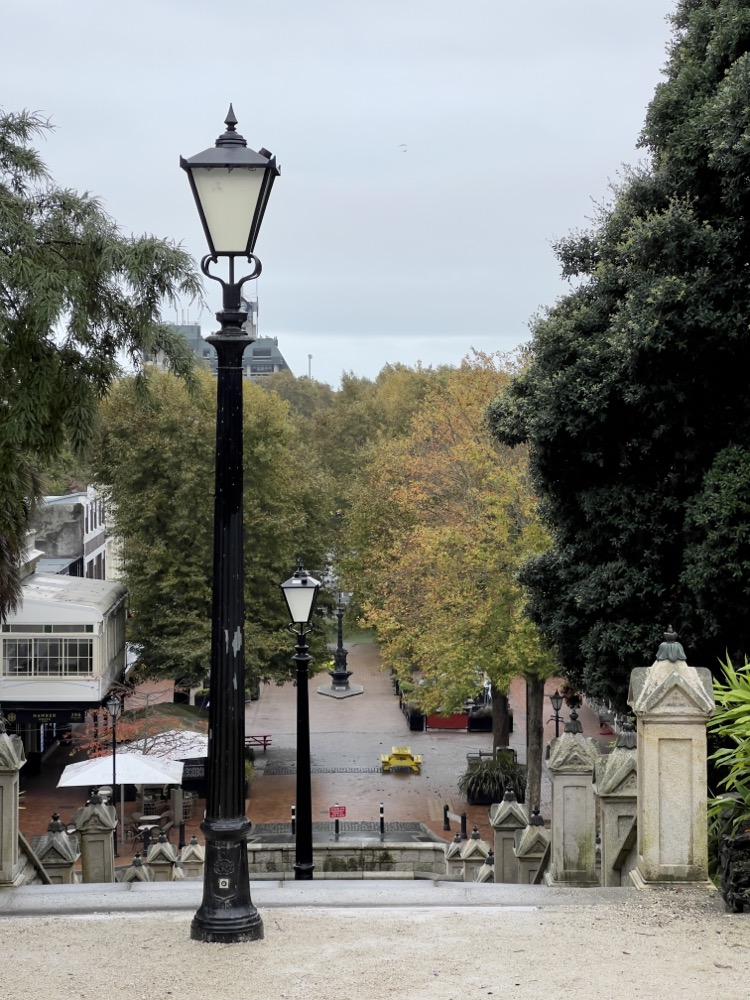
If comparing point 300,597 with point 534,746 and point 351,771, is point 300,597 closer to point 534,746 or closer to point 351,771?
point 534,746

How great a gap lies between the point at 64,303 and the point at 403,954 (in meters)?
6.82

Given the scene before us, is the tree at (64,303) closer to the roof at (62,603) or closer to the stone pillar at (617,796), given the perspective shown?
the stone pillar at (617,796)

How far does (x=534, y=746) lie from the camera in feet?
96.5

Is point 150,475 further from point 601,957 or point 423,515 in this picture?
point 601,957

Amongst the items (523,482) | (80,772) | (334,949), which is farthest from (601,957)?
(523,482)

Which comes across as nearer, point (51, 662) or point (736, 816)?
point (736, 816)

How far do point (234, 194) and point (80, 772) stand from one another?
Answer: 22315 millimetres

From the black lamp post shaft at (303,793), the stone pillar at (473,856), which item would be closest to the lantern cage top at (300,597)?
the black lamp post shaft at (303,793)

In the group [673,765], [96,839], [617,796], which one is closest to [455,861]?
[96,839]

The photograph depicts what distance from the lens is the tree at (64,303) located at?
11195 millimetres

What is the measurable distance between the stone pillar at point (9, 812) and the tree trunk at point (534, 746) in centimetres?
1970

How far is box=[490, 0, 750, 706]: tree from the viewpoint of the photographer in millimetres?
13844

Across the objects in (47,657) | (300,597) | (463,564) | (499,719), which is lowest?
(499,719)

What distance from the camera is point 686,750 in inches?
316
